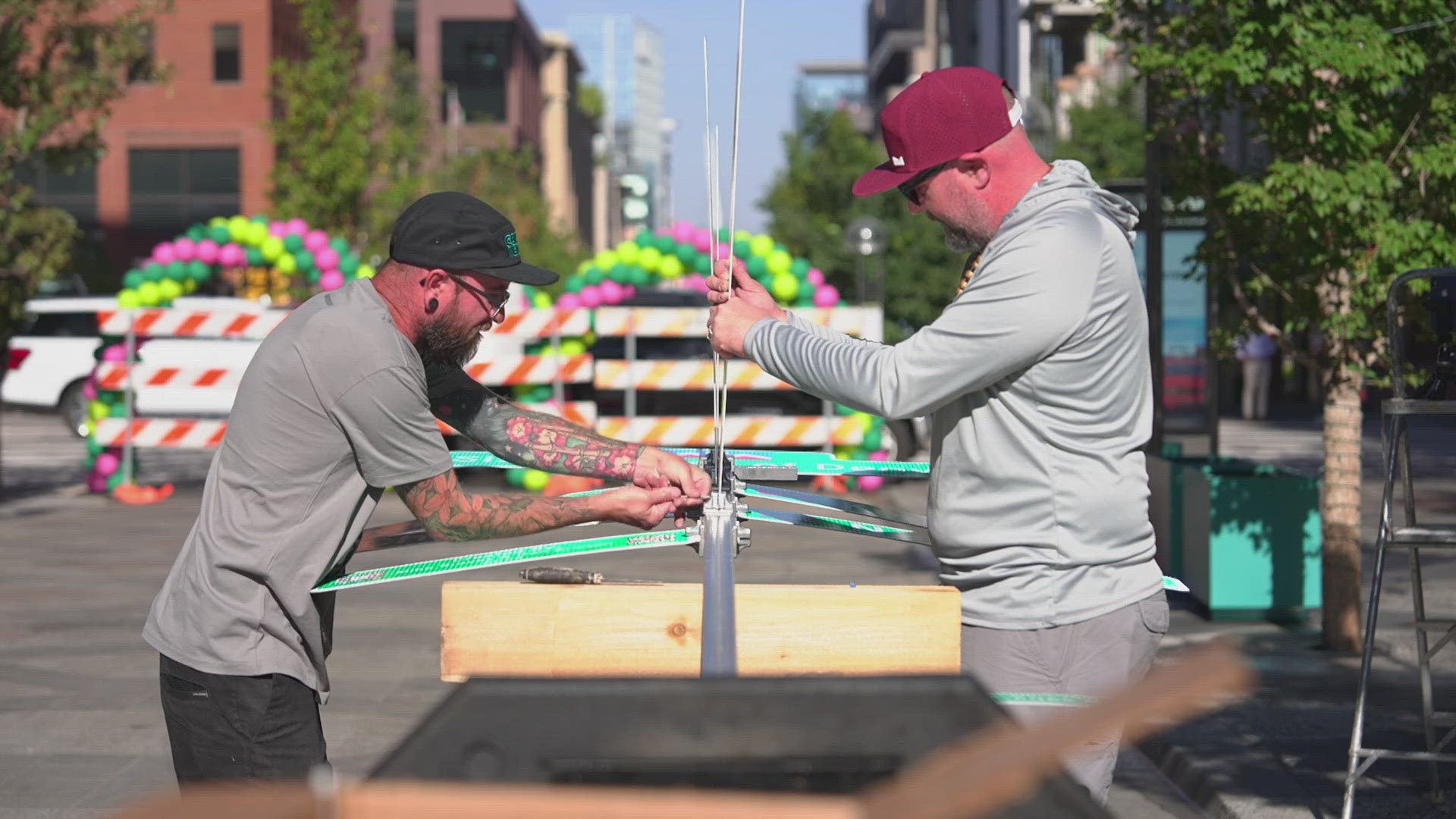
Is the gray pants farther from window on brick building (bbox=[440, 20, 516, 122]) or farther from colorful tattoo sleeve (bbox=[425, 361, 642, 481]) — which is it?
window on brick building (bbox=[440, 20, 516, 122])

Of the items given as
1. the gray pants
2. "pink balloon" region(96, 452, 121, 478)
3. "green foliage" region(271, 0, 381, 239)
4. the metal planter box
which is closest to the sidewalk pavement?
the metal planter box

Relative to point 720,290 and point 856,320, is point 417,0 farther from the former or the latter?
point 720,290

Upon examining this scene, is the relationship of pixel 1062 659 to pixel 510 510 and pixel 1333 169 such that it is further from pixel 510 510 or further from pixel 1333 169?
pixel 1333 169

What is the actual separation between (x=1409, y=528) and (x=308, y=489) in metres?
3.83

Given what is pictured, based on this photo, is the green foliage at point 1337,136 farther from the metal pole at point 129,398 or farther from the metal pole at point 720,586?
the metal pole at point 129,398

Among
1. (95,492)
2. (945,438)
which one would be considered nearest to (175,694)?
(945,438)

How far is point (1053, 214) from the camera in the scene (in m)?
3.16

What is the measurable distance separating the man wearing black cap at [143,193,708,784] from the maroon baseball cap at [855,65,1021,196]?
2.83ft

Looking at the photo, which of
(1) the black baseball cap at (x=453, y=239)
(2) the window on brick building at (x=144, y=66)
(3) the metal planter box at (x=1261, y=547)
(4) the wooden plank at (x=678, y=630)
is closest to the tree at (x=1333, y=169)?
(3) the metal planter box at (x=1261, y=547)

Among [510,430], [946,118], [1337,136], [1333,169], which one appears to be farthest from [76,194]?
[946,118]

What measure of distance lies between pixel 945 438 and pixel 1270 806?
347 centimetres

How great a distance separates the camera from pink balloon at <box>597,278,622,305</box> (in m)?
19.9

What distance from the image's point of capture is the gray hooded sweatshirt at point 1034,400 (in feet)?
10.1

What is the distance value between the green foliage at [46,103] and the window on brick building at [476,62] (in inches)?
2726
